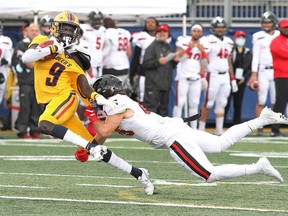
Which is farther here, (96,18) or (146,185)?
(96,18)

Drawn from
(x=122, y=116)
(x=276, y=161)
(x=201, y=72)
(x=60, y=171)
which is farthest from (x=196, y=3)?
(x=122, y=116)

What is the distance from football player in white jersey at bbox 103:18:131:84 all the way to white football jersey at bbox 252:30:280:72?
2.02m

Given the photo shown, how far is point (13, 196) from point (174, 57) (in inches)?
318

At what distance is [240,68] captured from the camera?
17.3 meters

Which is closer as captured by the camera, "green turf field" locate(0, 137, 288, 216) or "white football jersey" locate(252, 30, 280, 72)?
"green turf field" locate(0, 137, 288, 216)

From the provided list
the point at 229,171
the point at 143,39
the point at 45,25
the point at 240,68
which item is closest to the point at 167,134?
the point at 229,171

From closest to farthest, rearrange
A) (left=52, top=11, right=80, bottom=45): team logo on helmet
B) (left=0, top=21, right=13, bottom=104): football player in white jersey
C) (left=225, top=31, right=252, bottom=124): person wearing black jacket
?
A: (left=52, top=11, right=80, bottom=45): team logo on helmet → (left=0, top=21, right=13, bottom=104): football player in white jersey → (left=225, top=31, right=252, bottom=124): person wearing black jacket

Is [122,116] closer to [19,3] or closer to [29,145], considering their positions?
[29,145]

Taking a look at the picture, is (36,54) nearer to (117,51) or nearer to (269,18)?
(117,51)

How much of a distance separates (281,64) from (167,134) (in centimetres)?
689

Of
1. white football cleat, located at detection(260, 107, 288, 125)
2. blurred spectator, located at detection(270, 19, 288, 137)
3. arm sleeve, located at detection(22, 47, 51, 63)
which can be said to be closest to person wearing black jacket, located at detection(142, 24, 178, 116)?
blurred spectator, located at detection(270, 19, 288, 137)

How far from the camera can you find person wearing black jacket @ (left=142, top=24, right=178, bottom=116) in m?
15.9

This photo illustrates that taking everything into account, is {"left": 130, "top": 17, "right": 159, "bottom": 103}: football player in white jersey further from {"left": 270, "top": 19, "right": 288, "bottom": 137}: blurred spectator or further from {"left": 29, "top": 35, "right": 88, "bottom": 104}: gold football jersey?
{"left": 29, "top": 35, "right": 88, "bottom": 104}: gold football jersey

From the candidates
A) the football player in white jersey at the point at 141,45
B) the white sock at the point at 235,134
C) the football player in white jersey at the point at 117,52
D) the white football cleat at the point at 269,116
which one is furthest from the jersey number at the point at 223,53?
the white sock at the point at 235,134
